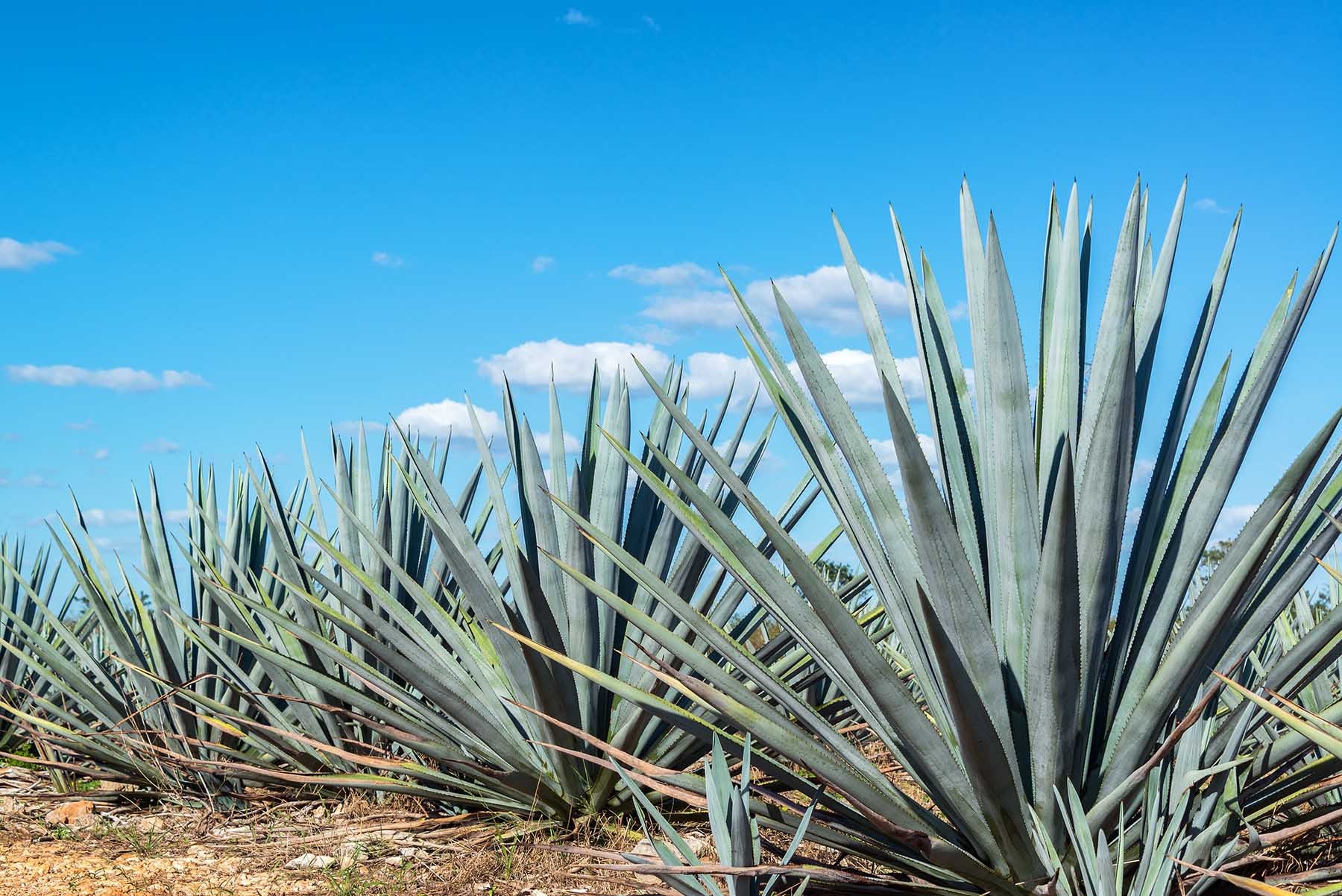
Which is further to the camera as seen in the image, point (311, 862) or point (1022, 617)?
point (311, 862)

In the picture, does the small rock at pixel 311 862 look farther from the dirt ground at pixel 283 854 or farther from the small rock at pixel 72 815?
the small rock at pixel 72 815

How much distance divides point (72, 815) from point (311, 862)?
168 centimetres

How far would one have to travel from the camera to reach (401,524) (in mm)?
4758

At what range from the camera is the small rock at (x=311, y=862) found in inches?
147

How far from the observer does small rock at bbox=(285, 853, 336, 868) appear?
3.74 metres

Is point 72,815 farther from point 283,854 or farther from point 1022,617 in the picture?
point 1022,617

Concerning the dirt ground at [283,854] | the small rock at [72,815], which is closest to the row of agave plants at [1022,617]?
the dirt ground at [283,854]

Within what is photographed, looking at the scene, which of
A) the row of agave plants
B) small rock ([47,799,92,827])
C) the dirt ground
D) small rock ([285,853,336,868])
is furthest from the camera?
small rock ([47,799,92,827])

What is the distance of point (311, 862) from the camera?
12.4 ft

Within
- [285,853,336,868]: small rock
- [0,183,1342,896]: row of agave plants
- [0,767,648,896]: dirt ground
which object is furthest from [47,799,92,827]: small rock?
[0,183,1342,896]: row of agave plants

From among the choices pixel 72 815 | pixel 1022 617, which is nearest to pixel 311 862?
pixel 72 815

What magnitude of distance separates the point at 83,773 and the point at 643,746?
2.79 metres

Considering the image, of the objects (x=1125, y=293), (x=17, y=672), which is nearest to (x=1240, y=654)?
(x=1125, y=293)

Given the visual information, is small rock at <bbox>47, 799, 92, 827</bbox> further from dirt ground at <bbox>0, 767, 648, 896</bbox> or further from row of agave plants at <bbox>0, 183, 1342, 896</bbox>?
row of agave plants at <bbox>0, 183, 1342, 896</bbox>
